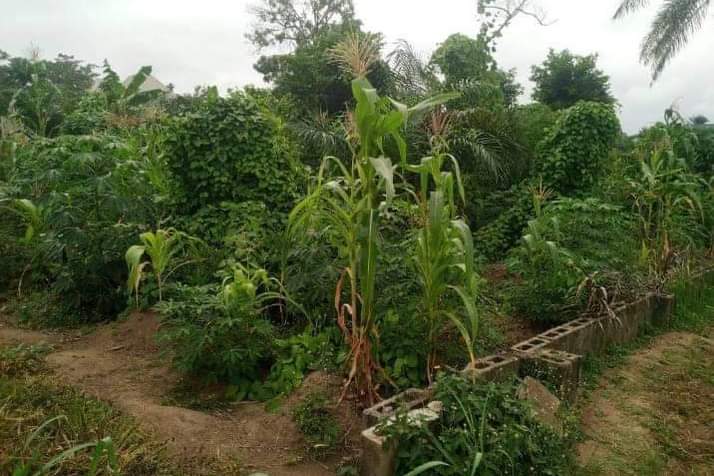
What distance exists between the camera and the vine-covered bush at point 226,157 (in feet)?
16.3

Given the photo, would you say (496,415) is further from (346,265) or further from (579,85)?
(579,85)

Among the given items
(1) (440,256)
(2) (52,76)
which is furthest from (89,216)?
(2) (52,76)

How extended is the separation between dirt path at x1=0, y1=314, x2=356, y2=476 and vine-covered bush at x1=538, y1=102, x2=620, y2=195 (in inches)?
205

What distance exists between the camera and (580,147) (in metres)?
7.00

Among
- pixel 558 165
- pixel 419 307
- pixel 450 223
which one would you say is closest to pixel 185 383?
pixel 419 307

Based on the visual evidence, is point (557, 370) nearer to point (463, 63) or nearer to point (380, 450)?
point (380, 450)

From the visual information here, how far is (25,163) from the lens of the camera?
5.96 meters

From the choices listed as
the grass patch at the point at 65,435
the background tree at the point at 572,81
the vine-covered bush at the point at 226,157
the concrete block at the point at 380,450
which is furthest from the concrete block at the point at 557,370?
the background tree at the point at 572,81

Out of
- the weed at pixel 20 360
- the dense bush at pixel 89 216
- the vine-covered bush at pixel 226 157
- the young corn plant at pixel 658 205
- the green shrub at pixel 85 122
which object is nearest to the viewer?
the weed at pixel 20 360

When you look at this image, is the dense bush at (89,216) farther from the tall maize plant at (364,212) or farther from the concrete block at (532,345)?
the concrete block at (532,345)

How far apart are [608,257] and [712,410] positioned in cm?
147

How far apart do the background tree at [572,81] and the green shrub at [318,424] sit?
38.3 ft

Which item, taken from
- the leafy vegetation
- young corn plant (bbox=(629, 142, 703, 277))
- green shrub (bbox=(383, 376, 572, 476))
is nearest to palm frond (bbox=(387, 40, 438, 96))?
the leafy vegetation

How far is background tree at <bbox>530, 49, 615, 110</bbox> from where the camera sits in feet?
42.8
